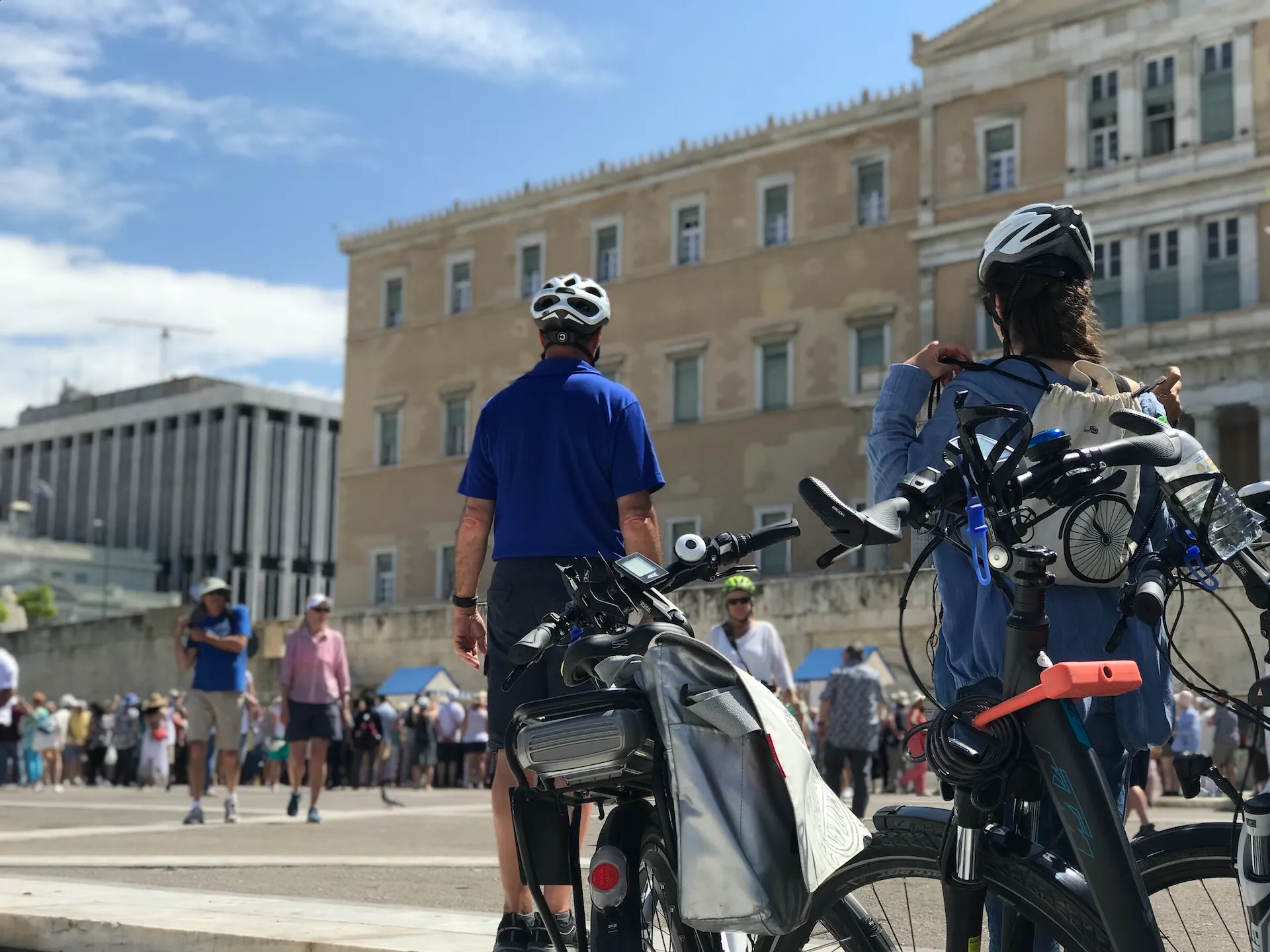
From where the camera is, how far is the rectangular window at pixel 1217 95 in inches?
1487

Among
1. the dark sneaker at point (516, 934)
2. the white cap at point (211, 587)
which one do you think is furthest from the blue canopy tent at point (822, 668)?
the dark sneaker at point (516, 934)

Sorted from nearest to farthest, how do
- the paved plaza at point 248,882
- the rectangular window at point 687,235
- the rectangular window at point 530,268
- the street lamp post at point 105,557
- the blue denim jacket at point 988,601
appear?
the blue denim jacket at point 988,601 < the paved plaza at point 248,882 < the rectangular window at point 687,235 < the rectangular window at point 530,268 < the street lamp post at point 105,557

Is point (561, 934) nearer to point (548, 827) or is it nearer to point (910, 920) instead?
point (548, 827)

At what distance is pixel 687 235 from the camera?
156 ft

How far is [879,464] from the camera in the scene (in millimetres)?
3645

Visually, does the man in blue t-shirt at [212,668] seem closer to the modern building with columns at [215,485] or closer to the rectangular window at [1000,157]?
the rectangular window at [1000,157]

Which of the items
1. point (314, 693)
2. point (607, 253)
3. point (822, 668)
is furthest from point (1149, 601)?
point (607, 253)

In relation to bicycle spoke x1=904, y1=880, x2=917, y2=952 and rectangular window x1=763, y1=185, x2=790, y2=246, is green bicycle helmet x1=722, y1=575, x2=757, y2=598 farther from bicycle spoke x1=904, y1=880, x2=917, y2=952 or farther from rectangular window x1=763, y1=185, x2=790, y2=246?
rectangular window x1=763, y1=185, x2=790, y2=246

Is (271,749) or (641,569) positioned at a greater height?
(641,569)

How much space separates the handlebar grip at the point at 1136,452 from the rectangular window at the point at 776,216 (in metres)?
43.0

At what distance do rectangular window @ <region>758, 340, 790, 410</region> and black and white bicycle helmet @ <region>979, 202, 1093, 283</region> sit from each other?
41.3 meters

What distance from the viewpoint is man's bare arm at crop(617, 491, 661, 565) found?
16.7ft

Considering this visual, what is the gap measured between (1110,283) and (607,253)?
49.3ft

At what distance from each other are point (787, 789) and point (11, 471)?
151m
